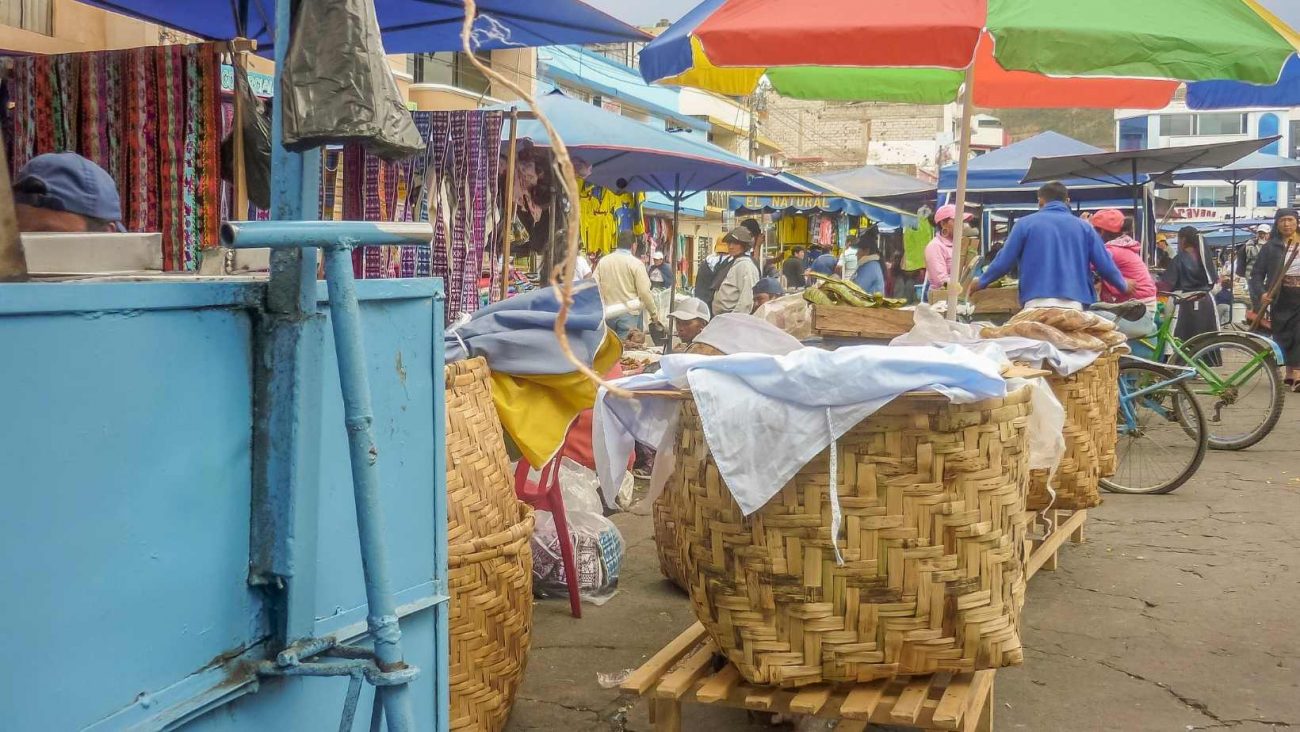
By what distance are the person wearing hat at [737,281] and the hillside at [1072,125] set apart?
60.2m

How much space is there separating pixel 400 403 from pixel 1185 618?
372cm

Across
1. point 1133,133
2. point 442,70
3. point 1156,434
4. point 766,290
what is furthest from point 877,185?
point 1133,133

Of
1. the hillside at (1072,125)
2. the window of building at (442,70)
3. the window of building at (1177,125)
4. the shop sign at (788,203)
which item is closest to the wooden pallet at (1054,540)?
the window of building at (442,70)

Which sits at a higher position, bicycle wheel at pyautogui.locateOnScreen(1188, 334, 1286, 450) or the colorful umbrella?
the colorful umbrella

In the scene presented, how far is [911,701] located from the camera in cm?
273

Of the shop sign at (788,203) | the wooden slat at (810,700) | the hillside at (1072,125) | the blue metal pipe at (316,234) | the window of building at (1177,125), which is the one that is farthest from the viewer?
the hillside at (1072,125)

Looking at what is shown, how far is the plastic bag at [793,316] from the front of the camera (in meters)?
4.23

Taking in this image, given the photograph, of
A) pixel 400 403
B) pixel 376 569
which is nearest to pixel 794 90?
pixel 400 403

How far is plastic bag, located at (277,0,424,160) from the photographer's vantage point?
1560 mm

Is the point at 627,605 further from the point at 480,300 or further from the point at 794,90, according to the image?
the point at 794,90

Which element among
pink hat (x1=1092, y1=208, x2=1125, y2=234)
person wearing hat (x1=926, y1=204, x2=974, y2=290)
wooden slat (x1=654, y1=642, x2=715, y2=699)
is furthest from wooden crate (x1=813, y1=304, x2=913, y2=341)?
person wearing hat (x1=926, y1=204, x2=974, y2=290)

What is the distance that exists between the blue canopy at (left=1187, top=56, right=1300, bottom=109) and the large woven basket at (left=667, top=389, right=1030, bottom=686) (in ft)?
11.7

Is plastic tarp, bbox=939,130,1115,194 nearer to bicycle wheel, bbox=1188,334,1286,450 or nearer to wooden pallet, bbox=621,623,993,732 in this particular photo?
bicycle wheel, bbox=1188,334,1286,450

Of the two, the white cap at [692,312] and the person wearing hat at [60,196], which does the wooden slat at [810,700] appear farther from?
the white cap at [692,312]
